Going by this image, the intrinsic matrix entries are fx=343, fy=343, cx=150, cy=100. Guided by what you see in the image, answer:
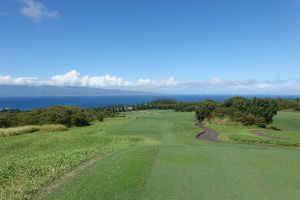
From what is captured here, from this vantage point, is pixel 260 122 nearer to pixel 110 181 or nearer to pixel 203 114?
pixel 203 114

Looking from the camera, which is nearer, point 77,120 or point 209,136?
point 209,136

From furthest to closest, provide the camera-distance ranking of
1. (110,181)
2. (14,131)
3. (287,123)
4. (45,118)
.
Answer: (287,123) < (45,118) < (14,131) < (110,181)

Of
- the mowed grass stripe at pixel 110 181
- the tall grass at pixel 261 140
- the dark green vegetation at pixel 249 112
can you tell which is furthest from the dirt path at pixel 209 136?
the mowed grass stripe at pixel 110 181

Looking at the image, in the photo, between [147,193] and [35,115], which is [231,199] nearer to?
[147,193]

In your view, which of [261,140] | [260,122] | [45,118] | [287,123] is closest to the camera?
[261,140]

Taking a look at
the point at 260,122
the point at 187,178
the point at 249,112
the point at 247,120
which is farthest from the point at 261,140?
the point at 249,112

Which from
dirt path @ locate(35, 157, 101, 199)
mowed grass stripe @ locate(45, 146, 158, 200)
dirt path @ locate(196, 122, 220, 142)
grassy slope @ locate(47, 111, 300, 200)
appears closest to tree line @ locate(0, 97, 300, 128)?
dirt path @ locate(196, 122, 220, 142)

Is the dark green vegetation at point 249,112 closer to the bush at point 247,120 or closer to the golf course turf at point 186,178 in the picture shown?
the bush at point 247,120

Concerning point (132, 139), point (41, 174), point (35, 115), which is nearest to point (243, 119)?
point (132, 139)

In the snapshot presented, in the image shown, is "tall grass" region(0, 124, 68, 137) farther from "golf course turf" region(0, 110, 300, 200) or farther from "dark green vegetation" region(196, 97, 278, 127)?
"dark green vegetation" region(196, 97, 278, 127)

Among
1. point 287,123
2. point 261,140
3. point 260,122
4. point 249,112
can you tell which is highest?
point 249,112
